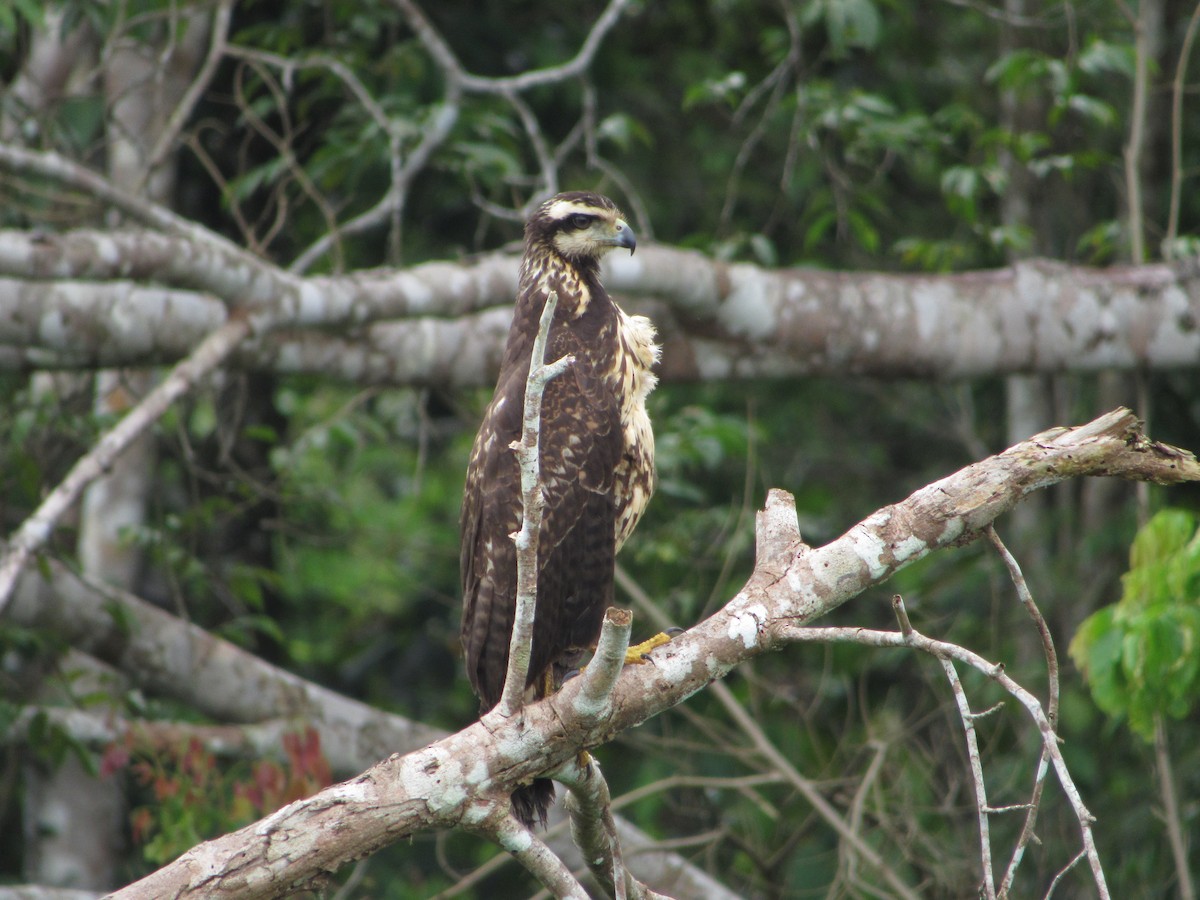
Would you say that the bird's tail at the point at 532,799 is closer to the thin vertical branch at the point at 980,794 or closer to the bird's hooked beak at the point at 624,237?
the thin vertical branch at the point at 980,794

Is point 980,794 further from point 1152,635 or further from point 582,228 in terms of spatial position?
point 582,228

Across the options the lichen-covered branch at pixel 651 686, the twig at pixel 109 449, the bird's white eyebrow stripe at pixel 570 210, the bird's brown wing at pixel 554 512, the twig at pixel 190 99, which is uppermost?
the twig at pixel 190 99

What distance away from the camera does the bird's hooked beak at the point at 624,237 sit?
3.47m

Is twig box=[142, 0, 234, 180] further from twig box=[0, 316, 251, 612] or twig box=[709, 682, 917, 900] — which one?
twig box=[709, 682, 917, 900]

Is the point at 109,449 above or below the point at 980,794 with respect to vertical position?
above

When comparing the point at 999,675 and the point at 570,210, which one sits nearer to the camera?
the point at 999,675

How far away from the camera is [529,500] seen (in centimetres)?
214

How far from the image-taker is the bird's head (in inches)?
138

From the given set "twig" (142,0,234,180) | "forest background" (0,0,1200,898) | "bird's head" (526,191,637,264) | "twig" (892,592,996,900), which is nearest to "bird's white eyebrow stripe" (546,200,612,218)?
"bird's head" (526,191,637,264)

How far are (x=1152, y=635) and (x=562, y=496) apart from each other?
1659 millimetres

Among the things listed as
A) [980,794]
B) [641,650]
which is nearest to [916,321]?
[641,650]

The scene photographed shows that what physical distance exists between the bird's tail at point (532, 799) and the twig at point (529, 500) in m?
0.84

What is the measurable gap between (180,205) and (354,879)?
3.61 m

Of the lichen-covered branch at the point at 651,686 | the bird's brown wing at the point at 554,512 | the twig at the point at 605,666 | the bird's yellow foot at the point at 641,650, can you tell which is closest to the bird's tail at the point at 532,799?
the bird's brown wing at the point at 554,512
